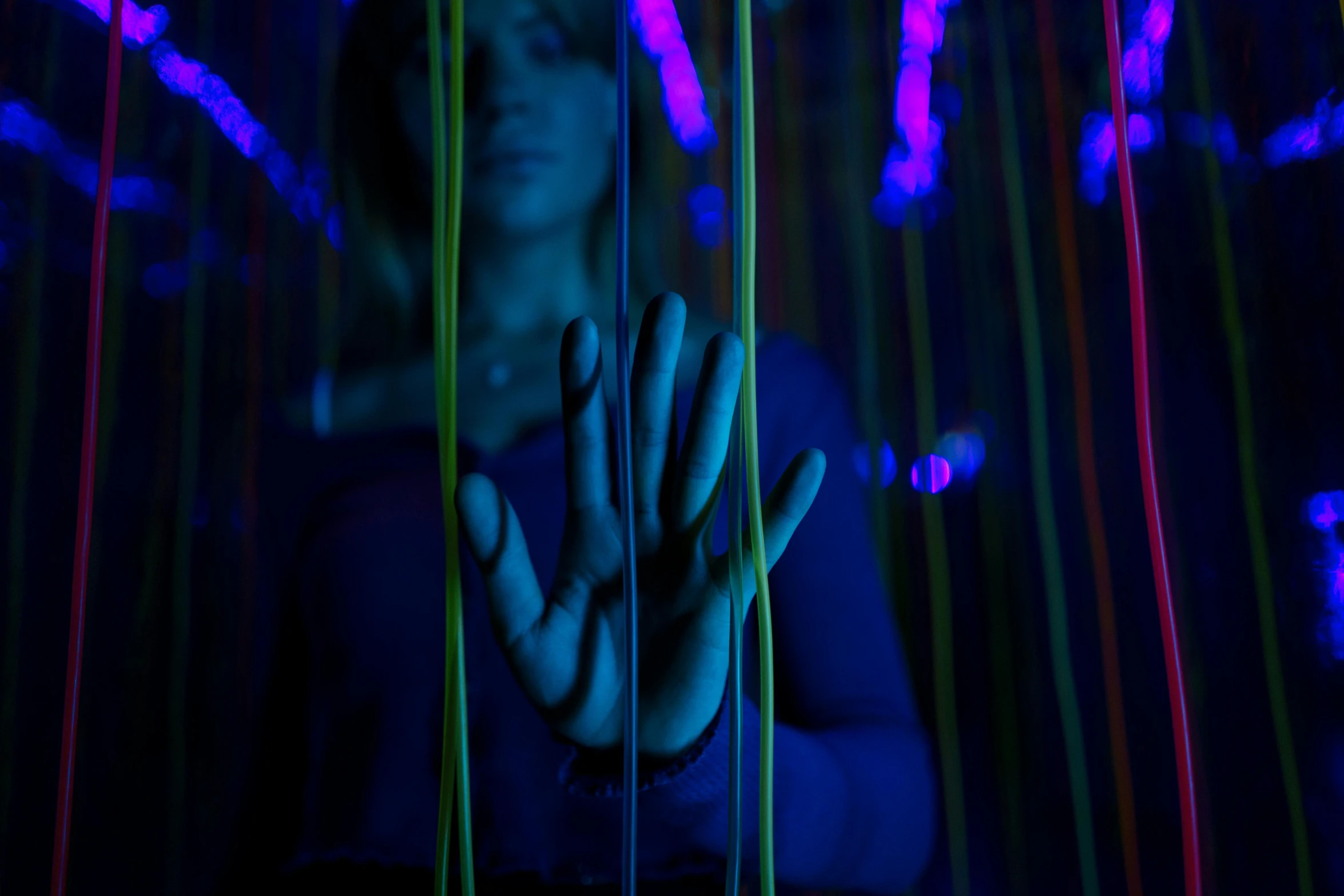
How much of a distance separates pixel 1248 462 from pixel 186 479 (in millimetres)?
863

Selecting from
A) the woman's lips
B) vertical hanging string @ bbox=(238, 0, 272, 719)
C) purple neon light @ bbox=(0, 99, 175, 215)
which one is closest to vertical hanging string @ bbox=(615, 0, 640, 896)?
the woman's lips

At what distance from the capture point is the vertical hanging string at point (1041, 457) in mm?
566

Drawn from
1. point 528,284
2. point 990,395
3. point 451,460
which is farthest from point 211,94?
point 990,395

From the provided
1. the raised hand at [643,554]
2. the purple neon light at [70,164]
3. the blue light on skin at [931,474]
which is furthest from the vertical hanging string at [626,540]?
the purple neon light at [70,164]

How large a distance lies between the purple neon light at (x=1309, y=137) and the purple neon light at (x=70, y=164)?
943 mm

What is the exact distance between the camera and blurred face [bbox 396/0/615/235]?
593 mm

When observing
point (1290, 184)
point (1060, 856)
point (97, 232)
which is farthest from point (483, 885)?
point (1290, 184)

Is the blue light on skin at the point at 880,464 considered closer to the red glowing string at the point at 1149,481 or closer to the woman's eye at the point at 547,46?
the red glowing string at the point at 1149,481

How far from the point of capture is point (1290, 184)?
0.60 metres

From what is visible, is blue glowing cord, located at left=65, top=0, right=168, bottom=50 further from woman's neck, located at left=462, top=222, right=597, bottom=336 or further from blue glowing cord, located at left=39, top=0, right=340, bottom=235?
woman's neck, located at left=462, top=222, right=597, bottom=336

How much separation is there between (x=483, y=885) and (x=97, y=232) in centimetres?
53

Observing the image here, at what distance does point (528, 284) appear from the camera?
0.68 metres

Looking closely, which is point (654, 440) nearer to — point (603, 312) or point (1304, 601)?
point (603, 312)

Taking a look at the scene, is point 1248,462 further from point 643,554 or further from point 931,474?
point 643,554
